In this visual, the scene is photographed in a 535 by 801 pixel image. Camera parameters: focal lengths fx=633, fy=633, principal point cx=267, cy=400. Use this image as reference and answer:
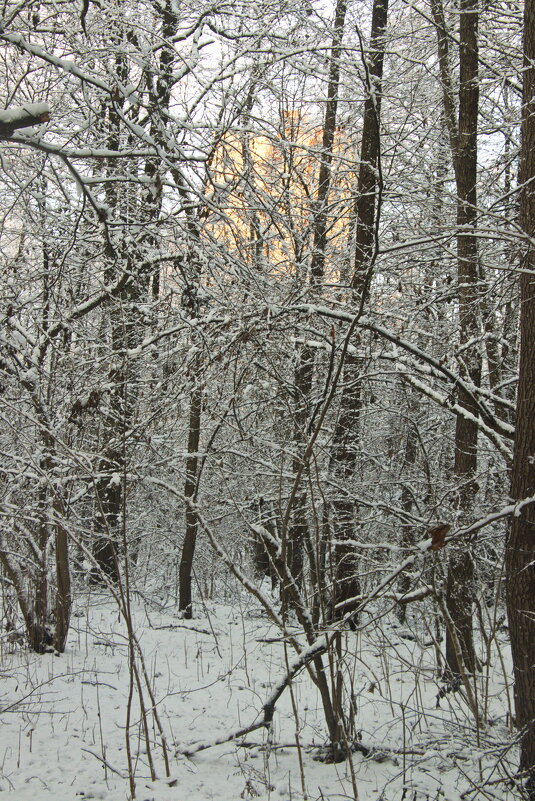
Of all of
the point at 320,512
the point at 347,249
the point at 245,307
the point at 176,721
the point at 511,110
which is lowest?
the point at 176,721

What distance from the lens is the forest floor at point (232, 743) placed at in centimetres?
395

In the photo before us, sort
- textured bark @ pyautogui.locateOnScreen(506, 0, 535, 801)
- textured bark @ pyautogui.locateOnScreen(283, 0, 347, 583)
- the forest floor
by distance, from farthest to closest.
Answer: textured bark @ pyautogui.locateOnScreen(283, 0, 347, 583) < the forest floor < textured bark @ pyautogui.locateOnScreen(506, 0, 535, 801)

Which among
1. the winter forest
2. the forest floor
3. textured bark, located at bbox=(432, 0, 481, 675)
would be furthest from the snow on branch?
textured bark, located at bbox=(432, 0, 481, 675)

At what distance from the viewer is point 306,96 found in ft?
29.4

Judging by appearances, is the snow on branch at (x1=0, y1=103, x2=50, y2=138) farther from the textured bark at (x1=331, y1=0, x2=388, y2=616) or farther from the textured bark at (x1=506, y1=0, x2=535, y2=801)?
the textured bark at (x1=331, y1=0, x2=388, y2=616)

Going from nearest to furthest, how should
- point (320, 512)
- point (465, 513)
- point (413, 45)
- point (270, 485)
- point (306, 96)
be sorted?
point (465, 513), point (320, 512), point (413, 45), point (270, 485), point (306, 96)

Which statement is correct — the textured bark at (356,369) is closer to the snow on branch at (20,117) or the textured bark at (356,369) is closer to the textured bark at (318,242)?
the textured bark at (318,242)

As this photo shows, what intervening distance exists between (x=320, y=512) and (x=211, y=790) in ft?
9.36

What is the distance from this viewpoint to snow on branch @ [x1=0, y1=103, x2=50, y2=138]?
1.86 m

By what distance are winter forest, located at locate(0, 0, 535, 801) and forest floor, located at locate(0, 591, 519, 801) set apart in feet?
0.12

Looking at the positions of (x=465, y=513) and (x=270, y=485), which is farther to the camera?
(x=270, y=485)

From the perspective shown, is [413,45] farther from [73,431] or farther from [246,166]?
[73,431]

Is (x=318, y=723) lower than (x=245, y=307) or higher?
lower

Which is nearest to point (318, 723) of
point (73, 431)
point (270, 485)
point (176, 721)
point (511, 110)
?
point (176, 721)
